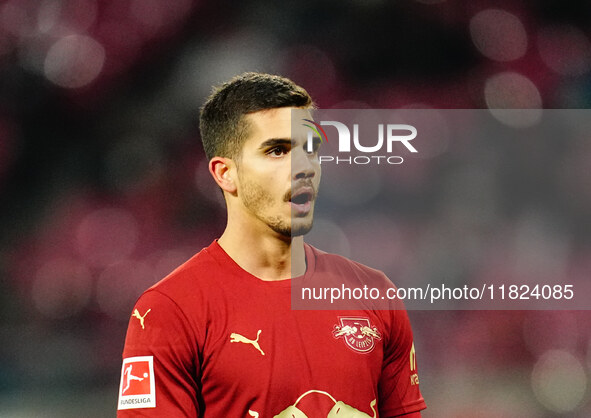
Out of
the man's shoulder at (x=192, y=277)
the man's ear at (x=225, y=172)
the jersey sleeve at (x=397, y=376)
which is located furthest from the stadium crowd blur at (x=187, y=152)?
the man's shoulder at (x=192, y=277)

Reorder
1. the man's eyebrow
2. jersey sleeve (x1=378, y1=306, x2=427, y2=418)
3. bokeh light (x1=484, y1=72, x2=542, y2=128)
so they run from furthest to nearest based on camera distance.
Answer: bokeh light (x1=484, y1=72, x2=542, y2=128) < jersey sleeve (x1=378, y1=306, x2=427, y2=418) < the man's eyebrow

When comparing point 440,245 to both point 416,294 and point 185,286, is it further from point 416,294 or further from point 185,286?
point 185,286

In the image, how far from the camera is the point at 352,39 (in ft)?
7.83

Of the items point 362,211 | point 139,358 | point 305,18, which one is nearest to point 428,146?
point 362,211

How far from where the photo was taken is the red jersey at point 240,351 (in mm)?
1570

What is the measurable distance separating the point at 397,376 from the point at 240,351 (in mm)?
463

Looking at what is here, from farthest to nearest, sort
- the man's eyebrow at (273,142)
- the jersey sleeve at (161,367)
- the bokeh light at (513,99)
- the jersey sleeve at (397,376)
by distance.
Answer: the bokeh light at (513,99)
the jersey sleeve at (397,376)
the man's eyebrow at (273,142)
the jersey sleeve at (161,367)

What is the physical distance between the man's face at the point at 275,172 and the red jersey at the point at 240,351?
6.0 inches

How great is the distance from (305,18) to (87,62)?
2.62 ft

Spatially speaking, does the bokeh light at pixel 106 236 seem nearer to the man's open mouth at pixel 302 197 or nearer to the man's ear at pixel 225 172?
the man's ear at pixel 225 172

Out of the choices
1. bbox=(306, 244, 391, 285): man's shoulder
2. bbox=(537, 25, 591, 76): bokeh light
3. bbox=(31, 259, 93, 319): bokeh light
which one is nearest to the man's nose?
bbox=(306, 244, 391, 285): man's shoulder

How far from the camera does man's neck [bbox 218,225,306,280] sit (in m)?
1.74

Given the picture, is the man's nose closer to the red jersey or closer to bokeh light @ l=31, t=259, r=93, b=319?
the red jersey

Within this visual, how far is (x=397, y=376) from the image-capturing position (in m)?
1.80
